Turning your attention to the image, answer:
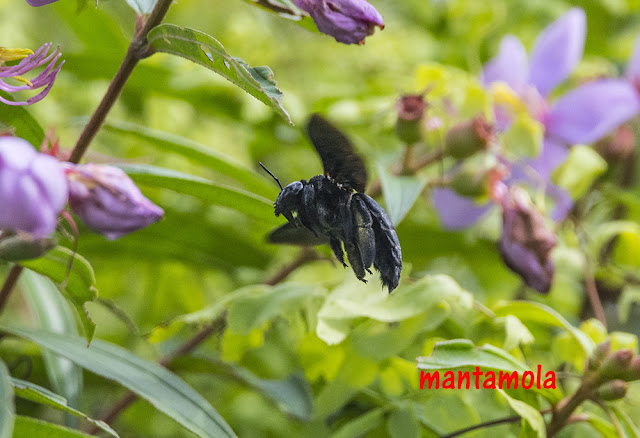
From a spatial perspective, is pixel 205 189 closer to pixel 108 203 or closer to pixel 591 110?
pixel 108 203

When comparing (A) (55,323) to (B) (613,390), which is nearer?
(B) (613,390)

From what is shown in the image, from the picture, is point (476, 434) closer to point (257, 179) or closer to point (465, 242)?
point (257, 179)

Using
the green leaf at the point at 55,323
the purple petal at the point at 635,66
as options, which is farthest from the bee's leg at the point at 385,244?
the purple petal at the point at 635,66

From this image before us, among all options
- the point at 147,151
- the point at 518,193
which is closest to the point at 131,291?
the point at 147,151

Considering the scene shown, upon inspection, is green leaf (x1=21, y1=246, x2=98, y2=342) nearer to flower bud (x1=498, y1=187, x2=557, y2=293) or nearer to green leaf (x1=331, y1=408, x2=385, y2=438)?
green leaf (x1=331, y1=408, x2=385, y2=438)

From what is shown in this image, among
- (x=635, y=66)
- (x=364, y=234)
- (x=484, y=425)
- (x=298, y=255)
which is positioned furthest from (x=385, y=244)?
(x=635, y=66)

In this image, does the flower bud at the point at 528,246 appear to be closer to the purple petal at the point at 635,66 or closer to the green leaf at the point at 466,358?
the green leaf at the point at 466,358

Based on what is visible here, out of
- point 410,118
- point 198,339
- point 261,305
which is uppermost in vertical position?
point 410,118
